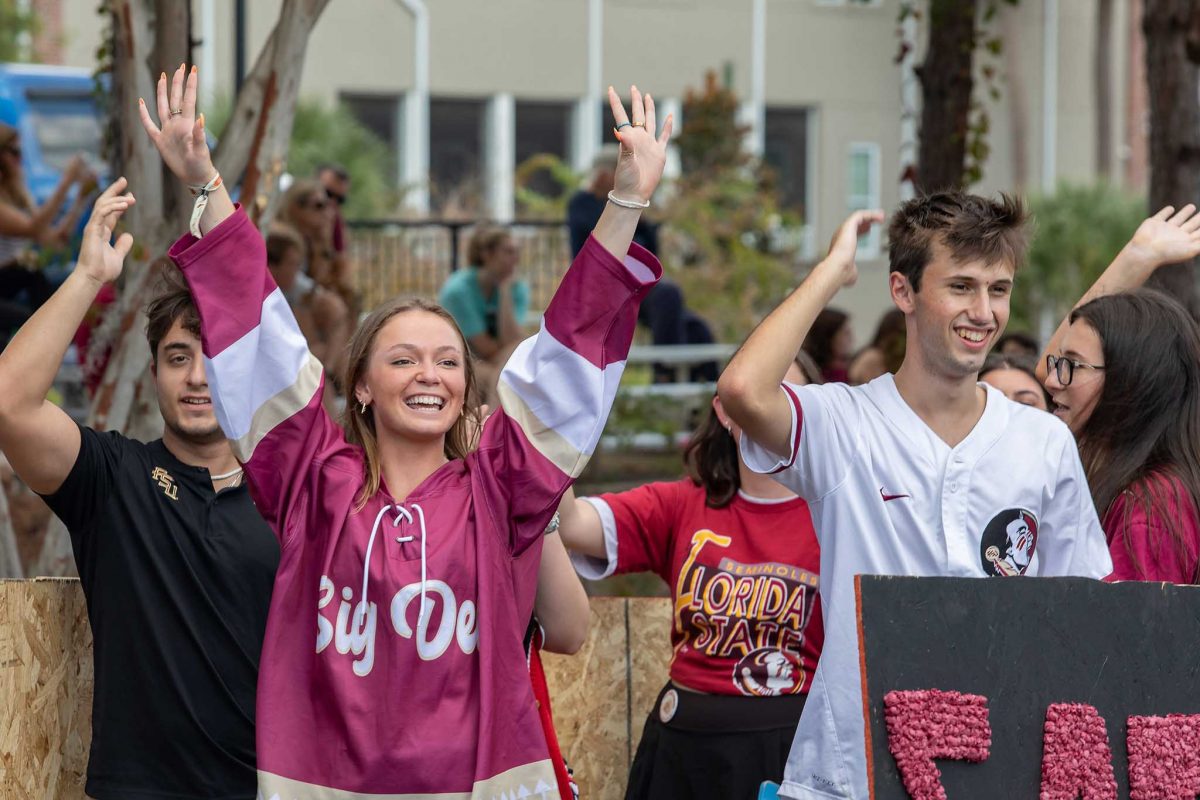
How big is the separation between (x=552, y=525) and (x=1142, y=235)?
218 centimetres

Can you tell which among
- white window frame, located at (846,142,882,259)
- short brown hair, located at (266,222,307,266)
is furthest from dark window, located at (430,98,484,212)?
short brown hair, located at (266,222,307,266)

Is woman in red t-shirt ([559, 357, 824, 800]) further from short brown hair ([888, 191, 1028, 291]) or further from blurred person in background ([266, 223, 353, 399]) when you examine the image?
blurred person in background ([266, 223, 353, 399])

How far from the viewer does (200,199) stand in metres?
3.44

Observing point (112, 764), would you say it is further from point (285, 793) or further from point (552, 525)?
point (552, 525)

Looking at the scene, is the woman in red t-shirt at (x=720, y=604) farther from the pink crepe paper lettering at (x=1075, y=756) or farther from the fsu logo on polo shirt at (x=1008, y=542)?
the pink crepe paper lettering at (x=1075, y=756)

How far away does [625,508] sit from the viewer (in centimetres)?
455

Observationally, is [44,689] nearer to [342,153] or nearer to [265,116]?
[265,116]

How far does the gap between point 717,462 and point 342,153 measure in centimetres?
1681

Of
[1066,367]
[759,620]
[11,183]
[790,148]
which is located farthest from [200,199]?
[790,148]

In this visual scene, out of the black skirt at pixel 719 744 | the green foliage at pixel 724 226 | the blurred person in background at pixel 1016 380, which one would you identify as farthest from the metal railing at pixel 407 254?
the black skirt at pixel 719 744

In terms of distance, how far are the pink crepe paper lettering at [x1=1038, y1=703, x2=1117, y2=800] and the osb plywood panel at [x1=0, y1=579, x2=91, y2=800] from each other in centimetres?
235

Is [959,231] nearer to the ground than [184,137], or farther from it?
nearer to the ground

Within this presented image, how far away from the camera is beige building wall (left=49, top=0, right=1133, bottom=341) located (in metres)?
23.4

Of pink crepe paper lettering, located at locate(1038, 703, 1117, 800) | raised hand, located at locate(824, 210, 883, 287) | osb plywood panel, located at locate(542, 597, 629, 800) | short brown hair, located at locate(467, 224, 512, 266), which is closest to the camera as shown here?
pink crepe paper lettering, located at locate(1038, 703, 1117, 800)
